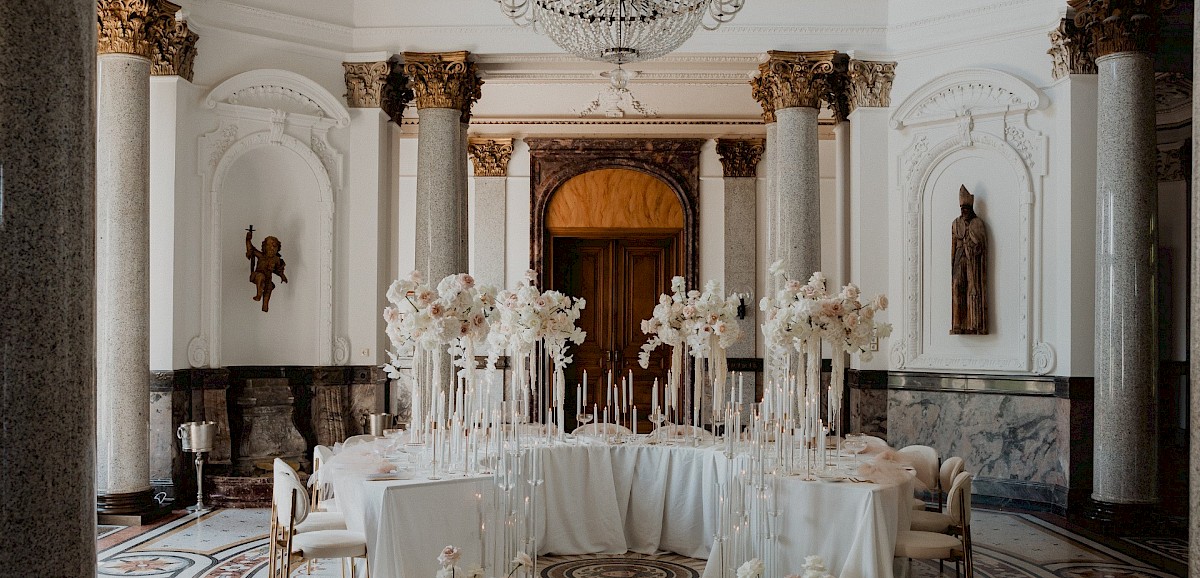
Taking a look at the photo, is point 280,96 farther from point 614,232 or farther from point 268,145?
point 614,232

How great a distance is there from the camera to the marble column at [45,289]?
2.29 meters

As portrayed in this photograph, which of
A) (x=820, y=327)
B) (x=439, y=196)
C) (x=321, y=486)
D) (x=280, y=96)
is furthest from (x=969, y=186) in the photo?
(x=280, y=96)

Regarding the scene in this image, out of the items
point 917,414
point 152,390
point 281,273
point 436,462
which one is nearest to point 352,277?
point 281,273

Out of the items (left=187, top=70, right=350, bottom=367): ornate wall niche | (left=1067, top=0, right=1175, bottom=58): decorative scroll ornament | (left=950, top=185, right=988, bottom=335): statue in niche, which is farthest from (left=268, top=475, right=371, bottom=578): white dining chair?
(left=1067, top=0, right=1175, bottom=58): decorative scroll ornament

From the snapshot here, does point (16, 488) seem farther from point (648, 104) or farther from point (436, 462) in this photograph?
point (648, 104)

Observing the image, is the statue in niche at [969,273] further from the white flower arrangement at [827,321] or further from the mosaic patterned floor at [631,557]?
the white flower arrangement at [827,321]

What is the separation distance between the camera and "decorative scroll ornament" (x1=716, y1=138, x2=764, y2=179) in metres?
14.3

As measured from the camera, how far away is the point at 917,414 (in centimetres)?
960

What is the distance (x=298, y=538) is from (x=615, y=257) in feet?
32.0

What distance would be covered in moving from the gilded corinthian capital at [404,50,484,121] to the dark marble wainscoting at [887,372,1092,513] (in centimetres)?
538

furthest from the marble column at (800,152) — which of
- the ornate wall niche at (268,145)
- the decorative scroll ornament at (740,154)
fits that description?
the ornate wall niche at (268,145)

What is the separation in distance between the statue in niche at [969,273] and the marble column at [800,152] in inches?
53.2

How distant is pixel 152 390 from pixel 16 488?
22.5 feet

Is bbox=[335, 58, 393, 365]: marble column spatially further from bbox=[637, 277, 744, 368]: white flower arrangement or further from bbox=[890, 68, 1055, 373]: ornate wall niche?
bbox=[890, 68, 1055, 373]: ornate wall niche
